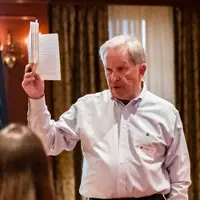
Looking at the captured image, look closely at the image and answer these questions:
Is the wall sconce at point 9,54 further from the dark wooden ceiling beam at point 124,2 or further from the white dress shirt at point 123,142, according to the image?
the white dress shirt at point 123,142

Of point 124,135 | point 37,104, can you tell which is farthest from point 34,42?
point 124,135

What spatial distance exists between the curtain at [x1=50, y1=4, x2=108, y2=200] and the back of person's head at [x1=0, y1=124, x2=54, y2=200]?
9.57 feet

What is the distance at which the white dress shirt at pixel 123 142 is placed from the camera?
1.97 m

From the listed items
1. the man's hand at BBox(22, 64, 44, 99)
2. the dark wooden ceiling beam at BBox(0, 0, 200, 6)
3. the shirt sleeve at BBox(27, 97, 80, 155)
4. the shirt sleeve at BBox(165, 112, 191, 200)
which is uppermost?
the dark wooden ceiling beam at BBox(0, 0, 200, 6)

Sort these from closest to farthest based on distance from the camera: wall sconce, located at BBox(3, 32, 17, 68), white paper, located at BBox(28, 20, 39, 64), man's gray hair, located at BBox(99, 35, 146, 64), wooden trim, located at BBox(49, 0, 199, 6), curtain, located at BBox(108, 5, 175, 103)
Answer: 1. white paper, located at BBox(28, 20, 39, 64)
2. man's gray hair, located at BBox(99, 35, 146, 64)
3. wall sconce, located at BBox(3, 32, 17, 68)
4. wooden trim, located at BBox(49, 0, 199, 6)
5. curtain, located at BBox(108, 5, 175, 103)

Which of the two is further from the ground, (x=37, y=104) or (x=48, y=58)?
(x=48, y=58)

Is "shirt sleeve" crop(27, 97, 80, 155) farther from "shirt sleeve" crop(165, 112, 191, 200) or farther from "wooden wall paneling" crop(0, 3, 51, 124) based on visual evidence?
"wooden wall paneling" crop(0, 3, 51, 124)

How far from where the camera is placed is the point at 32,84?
6.16 feet

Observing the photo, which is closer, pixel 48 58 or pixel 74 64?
pixel 48 58

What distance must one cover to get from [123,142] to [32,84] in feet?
1.67

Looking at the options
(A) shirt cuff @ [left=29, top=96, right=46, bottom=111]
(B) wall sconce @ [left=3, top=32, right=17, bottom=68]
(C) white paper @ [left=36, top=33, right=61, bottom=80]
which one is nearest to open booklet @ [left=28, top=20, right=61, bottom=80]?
(C) white paper @ [left=36, top=33, right=61, bottom=80]

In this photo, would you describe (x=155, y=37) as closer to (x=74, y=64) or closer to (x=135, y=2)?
(x=135, y=2)

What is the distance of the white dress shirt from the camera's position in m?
1.97

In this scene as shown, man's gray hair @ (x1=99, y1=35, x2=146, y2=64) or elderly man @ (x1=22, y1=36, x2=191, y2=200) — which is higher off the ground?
man's gray hair @ (x1=99, y1=35, x2=146, y2=64)
